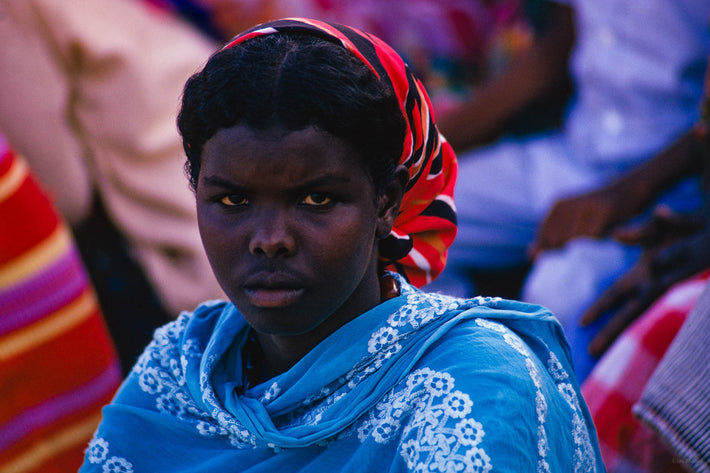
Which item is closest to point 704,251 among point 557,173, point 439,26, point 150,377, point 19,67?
point 557,173

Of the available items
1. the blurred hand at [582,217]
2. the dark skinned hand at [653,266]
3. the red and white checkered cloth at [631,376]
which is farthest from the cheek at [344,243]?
the blurred hand at [582,217]

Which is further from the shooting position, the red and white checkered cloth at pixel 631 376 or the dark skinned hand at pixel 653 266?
the dark skinned hand at pixel 653 266

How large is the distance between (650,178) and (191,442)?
208 centimetres

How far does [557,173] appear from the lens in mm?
3453

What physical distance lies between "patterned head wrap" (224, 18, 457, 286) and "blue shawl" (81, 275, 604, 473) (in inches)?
3.8

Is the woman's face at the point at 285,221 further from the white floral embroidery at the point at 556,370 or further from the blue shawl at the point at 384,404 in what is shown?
the white floral embroidery at the point at 556,370

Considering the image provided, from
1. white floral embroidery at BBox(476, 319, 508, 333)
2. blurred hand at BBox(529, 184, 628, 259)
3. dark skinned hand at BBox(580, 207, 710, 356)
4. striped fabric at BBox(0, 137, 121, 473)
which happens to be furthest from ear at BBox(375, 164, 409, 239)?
blurred hand at BBox(529, 184, 628, 259)

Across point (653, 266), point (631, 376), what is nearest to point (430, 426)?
point (631, 376)

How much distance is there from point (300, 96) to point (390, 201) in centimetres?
29

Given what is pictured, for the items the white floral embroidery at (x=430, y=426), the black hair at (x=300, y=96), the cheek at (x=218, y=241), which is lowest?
the white floral embroidery at (x=430, y=426)

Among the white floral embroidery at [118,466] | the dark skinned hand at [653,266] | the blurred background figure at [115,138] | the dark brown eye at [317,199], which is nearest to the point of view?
the dark brown eye at [317,199]

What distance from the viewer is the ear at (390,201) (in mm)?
1490

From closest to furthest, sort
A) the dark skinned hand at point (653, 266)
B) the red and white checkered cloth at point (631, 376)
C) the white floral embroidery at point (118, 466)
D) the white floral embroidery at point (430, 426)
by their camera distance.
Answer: the white floral embroidery at point (430, 426) → the white floral embroidery at point (118, 466) → the red and white checkered cloth at point (631, 376) → the dark skinned hand at point (653, 266)

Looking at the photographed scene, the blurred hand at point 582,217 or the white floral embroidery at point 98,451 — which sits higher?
the white floral embroidery at point 98,451
